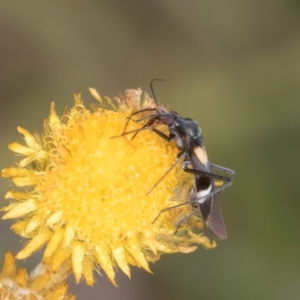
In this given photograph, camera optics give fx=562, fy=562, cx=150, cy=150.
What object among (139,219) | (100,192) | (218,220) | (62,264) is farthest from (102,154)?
(218,220)

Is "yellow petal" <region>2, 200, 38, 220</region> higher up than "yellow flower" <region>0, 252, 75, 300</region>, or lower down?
higher up

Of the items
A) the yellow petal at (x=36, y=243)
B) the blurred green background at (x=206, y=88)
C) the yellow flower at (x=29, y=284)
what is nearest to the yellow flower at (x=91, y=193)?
the yellow petal at (x=36, y=243)

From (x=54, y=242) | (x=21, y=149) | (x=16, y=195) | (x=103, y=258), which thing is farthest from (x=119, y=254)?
(x=21, y=149)

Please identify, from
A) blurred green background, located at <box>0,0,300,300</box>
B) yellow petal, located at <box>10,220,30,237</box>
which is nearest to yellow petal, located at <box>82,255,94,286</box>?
yellow petal, located at <box>10,220,30,237</box>

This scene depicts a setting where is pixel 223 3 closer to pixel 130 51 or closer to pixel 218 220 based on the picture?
pixel 130 51

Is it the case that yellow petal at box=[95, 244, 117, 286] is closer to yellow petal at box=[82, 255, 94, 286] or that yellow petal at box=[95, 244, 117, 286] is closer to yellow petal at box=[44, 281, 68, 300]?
yellow petal at box=[82, 255, 94, 286]

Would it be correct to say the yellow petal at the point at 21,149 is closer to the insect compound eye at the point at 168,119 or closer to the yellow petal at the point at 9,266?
the yellow petal at the point at 9,266
